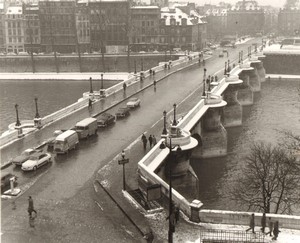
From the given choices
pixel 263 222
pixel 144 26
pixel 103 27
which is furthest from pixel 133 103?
pixel 144 26

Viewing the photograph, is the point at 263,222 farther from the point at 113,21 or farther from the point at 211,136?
the point at 113,21

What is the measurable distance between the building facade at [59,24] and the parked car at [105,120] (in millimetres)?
86440

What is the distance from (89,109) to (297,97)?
→ 43.5 m

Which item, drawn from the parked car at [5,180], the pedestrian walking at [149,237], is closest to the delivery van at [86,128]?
the parked car at [5,180]

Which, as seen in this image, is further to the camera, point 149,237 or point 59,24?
point 59,24

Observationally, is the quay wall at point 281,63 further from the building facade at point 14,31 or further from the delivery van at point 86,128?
the delivery van at point 86,128

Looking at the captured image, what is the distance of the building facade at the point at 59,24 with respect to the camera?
132 m

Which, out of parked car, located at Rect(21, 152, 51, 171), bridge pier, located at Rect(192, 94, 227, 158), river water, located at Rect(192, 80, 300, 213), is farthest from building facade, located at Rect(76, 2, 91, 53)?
parked car, located at Rect(21, 152, 51, 171)

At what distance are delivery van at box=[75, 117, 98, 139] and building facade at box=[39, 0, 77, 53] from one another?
3578 inches

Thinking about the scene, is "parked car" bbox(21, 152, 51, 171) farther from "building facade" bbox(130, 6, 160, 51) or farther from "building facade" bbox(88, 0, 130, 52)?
"building facade" bbox(130, 6, 160, 51)

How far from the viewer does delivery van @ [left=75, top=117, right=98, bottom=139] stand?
43.4 m

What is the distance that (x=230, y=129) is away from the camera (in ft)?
217

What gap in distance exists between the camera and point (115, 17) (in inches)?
5128

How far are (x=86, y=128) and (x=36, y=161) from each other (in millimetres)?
8743
